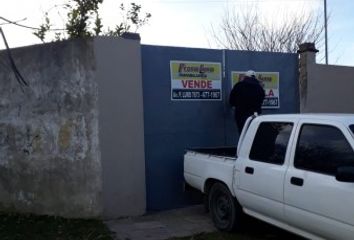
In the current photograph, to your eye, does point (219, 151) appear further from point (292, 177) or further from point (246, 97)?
point (292, 177)

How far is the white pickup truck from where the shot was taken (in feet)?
17.1

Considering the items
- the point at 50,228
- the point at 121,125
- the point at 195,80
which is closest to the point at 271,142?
the point at 121,125

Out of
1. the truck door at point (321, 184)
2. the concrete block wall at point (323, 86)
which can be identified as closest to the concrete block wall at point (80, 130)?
the truck door at point (321, 184)

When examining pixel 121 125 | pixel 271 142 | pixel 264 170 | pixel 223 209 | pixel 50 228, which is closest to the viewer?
pixel 264 170

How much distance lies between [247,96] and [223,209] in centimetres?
257

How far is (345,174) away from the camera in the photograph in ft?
16.2

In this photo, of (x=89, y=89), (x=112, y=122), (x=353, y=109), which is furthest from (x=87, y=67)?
(x=353, y=109)

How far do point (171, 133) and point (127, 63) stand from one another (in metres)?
1.49

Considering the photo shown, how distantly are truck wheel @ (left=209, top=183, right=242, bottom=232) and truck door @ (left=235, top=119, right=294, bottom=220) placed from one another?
27 cm

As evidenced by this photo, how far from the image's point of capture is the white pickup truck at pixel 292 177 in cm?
521

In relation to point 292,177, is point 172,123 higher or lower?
higher

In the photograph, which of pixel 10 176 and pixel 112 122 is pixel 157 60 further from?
pixel 10 176

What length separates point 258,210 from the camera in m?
6.49

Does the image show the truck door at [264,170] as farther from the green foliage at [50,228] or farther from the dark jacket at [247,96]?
the dark jacket at [247,96]
